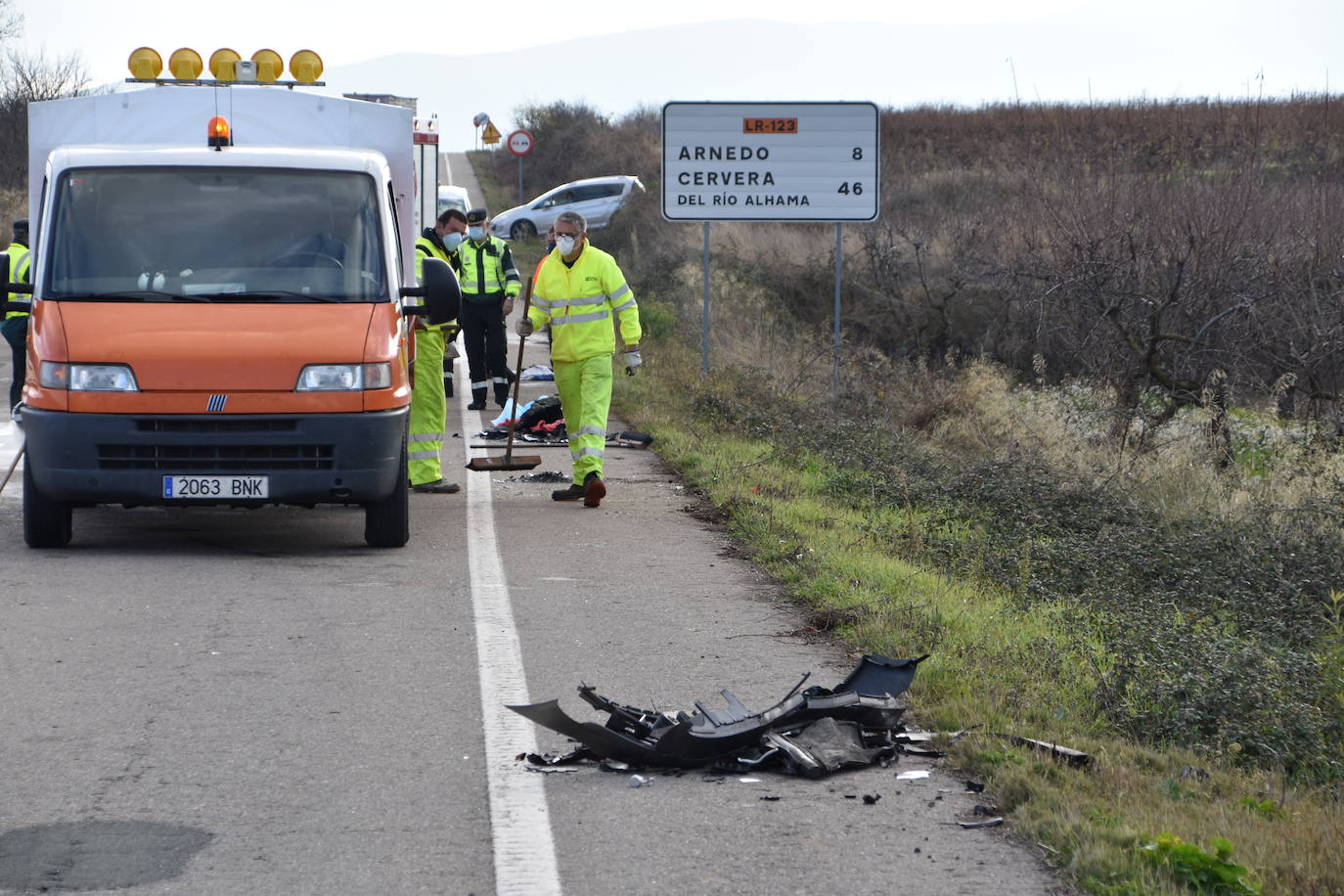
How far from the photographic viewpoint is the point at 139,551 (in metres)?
8.89

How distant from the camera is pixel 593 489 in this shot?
34.8 ft

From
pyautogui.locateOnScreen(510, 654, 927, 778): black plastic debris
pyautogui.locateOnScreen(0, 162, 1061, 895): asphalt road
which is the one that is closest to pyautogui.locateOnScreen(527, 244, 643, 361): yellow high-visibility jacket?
pyautogui.locateOnScreen(0, 162, 1061, 895): asphalt road

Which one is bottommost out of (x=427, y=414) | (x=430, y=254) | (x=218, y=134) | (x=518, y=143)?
(x=427, y=414)

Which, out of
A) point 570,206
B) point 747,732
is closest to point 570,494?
point 747,732

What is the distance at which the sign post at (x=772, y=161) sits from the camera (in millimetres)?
16391

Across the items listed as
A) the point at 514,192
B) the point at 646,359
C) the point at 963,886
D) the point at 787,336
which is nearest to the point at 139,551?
the point at 963,886

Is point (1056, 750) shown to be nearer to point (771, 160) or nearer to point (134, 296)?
point (134, 296)

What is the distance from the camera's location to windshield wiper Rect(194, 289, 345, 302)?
8820 millimetres

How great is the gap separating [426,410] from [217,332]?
2.71 meters

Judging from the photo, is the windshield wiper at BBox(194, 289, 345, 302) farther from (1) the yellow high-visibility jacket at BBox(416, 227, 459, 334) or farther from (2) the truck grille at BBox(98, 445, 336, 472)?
(1) the yellow high-visibility jacket at BBox(416, 227, 459, 334)

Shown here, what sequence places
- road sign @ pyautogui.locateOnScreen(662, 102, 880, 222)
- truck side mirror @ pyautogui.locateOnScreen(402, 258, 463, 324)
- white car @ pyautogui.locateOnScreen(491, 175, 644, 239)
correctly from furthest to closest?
white car @ pyautogui.locateOnScreen(491, 175, 644, 239)
road sign @ pyautogui.locateOnScreen(662, 102, 880, 222)
truck side mirror @ pyautogui.locateOnScreen(402, 258, 463, 324)

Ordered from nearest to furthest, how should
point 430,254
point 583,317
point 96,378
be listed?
point 96,378 → point 583,317 → point 430,254

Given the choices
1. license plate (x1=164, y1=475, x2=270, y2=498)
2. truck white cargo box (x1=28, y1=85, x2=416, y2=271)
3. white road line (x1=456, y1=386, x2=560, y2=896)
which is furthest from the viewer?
truck white cargo box (x1=28, y1=85, x2=416, y2=271)

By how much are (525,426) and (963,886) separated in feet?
33.3
